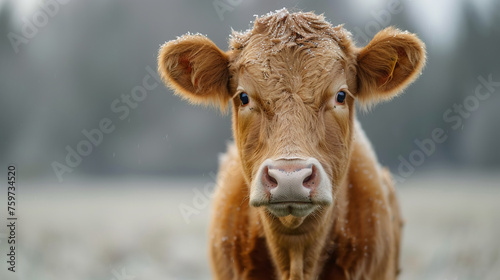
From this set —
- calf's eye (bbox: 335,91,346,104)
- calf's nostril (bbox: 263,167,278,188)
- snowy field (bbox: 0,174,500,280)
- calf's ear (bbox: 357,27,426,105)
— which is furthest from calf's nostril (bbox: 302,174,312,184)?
snowy field (bbox: 0,174,500,280)

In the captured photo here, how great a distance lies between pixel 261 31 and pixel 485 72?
35.2 ft

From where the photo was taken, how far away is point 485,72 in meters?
12.9

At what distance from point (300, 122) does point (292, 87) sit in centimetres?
27

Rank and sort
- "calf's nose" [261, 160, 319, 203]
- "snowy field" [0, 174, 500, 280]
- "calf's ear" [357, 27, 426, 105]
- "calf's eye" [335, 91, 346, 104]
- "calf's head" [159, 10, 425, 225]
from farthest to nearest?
"snowy field" [0, 174, 500, 280], "calf's ear" [357, 27, 426, 105], "calf's eye" [335, 91, 346, 104], "calf's head" [159, 10, 425, 225], "calf's nose" [261, 160, 319, 203]

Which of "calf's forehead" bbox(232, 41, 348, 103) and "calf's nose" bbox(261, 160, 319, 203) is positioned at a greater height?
"calf's forehead" bbox(232, 41, 348, 103)

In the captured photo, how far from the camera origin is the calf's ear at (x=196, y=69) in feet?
12.9

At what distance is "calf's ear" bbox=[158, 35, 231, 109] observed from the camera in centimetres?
392

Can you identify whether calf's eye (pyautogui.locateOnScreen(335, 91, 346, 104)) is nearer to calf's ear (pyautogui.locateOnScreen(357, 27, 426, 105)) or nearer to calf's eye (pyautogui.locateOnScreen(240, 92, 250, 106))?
calf's ear (pyautogui.locateOnScreen(357, 27, 426, 105))

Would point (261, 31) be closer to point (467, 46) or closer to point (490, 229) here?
point (490, 229)

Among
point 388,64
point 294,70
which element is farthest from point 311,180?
point 388,64

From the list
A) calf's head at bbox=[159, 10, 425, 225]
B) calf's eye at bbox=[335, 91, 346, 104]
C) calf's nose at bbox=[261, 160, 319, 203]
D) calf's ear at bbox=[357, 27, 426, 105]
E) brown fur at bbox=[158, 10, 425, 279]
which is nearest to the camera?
calf's nose at bbox=[261, 160, 319, 203]

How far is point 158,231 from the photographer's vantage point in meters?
13.0

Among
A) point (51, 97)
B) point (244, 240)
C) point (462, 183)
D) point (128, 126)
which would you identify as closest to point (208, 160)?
point (128, 126)

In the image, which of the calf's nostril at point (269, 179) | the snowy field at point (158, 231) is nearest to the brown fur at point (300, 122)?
the calf's nostril at point (269, 179)
